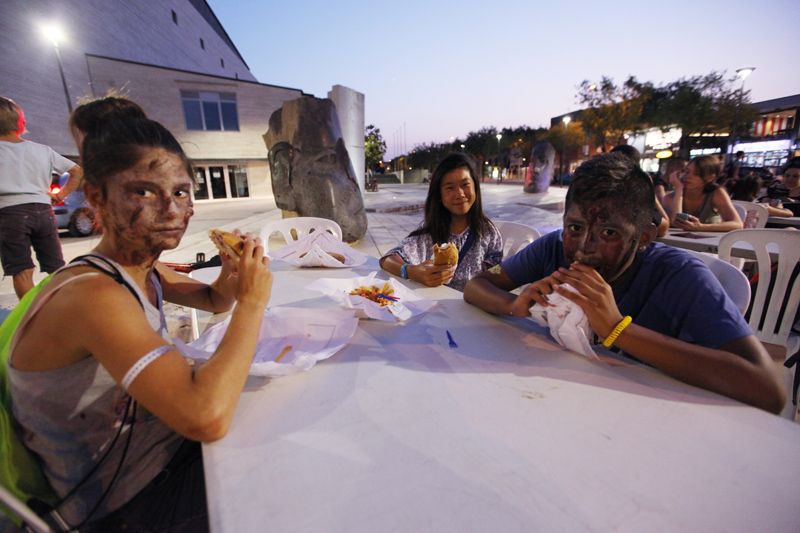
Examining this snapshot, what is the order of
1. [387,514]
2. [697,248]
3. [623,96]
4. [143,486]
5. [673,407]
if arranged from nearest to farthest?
[387,514], [673,407], [143,486], [697,248], [623,96]

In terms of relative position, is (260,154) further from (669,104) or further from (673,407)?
(669,104)

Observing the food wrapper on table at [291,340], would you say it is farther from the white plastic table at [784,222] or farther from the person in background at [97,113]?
the white plastic table at [784,222]

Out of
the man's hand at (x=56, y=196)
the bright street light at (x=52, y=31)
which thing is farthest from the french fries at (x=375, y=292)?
the bright street light at (x=52, y=31)

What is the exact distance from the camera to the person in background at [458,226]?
240cm

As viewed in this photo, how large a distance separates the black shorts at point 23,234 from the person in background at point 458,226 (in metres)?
3.47

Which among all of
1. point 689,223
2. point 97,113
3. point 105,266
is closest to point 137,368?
point 105,266

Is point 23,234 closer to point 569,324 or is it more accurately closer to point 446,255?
point 446,255

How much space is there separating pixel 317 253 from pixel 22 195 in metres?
3.05

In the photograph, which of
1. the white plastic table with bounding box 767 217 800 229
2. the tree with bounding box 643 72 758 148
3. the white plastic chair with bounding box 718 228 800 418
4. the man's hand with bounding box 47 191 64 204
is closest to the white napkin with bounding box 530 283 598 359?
the white plastic chair with bounding box 718 228 800 418

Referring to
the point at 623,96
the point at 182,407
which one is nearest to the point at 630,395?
the point at 182,407

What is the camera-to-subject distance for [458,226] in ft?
8.37

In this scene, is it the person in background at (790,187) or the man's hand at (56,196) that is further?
the person in background at (790,187)

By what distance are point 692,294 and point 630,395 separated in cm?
45

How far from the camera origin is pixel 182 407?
2.50 ft
